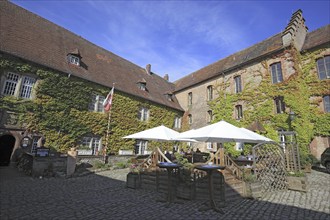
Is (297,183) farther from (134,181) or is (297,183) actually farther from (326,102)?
(326,102)

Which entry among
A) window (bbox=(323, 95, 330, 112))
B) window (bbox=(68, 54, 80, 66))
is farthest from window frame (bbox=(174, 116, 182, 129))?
window (bbox=(323, 95, 330, 112))

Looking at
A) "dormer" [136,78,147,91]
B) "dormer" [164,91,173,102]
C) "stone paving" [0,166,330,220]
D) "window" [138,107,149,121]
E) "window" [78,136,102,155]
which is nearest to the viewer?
"stone paving" [0,166,330,220]

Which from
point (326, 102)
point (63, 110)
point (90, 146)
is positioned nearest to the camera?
point (63, 110)

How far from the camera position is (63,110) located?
47.7ft

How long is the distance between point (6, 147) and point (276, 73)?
22.6 metres

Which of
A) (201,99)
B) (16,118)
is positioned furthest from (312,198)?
(201,99)

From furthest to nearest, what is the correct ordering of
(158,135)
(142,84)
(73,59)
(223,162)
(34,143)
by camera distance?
(142,84), (73,59), (34,143), (158,135), (223,162)

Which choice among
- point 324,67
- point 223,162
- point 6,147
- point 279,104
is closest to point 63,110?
point 6,147

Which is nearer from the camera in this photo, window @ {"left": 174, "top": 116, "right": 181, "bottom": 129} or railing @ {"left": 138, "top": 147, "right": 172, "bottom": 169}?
railing @ {"left": 138, "top": 147, "right": 172, "bottom": 169}

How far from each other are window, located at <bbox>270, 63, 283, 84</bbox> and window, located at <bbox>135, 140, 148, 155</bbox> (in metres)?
14.5

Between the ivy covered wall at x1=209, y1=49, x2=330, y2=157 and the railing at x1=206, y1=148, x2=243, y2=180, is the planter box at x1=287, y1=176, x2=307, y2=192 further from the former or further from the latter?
the ivy covered wall at x1=209, y1=49, x2=330, y2=157

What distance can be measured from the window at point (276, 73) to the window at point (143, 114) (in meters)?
13.3

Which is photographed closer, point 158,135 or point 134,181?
point 134,181

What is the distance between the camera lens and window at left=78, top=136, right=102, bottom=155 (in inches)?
609
